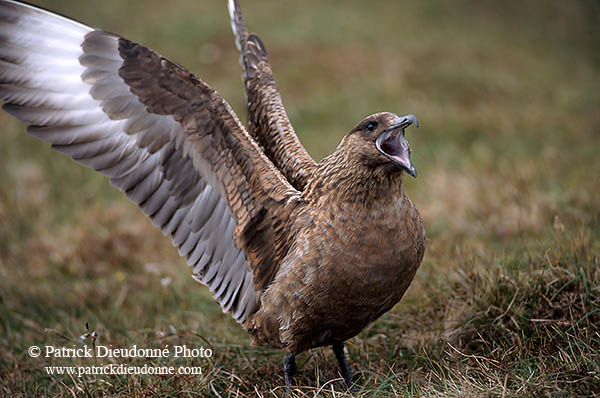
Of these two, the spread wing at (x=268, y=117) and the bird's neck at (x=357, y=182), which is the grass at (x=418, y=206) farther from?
the spread wing at (x=268, y=117)

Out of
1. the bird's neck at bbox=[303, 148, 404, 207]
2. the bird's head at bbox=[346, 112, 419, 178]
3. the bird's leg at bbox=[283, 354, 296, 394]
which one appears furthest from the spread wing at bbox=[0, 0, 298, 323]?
the bird's head at bbox=[346, 112, 419, 178]

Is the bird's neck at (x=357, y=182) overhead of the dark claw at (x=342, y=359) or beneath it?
overhead

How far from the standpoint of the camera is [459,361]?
9.65 ft

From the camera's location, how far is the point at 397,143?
2795 mm

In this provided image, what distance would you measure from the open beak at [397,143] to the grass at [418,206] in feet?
3.34

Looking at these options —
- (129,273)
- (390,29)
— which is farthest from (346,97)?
(129,273)

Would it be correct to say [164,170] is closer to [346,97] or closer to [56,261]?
[56,261]

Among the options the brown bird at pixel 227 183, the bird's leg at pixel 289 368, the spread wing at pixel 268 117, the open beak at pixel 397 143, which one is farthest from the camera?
the spread wing at pixel 268 117

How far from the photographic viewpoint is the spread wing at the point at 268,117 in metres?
3.45

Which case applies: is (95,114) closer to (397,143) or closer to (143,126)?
(143,126)

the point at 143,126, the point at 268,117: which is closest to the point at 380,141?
the point at 268,117

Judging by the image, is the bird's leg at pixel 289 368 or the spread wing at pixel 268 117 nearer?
the bird's leg at pixel 289 368

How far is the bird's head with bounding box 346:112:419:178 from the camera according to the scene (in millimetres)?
2693

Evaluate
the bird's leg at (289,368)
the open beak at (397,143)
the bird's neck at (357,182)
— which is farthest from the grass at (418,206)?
the open beak at (397,143)
